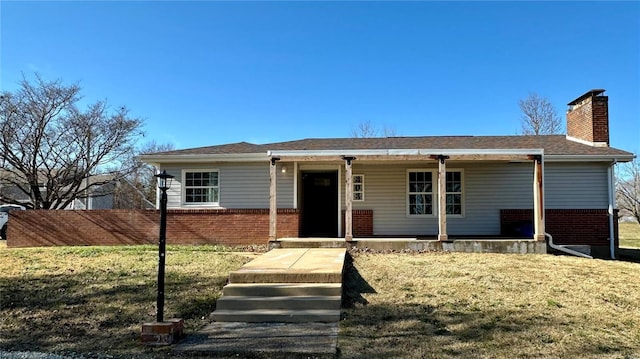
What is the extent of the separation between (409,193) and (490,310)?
7.44m

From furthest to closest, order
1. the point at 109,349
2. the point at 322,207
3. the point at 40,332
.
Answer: the point at 322,207, the point at 40,332, the point at 109,349

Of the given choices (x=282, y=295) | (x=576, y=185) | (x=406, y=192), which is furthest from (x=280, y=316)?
(x=576, y=185)

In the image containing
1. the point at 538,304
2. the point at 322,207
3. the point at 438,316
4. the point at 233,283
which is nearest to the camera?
the point at 438,316

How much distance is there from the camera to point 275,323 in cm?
581

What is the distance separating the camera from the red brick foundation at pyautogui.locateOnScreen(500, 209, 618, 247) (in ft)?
41.2

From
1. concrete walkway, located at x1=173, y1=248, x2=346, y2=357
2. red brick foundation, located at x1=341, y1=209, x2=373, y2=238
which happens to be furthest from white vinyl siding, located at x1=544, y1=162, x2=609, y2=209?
concrete walkway, located at x1=173, y1=248, x2=346, y2=357

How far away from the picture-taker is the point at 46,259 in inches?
384

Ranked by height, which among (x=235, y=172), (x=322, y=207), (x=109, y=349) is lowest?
(x=109, y=349)

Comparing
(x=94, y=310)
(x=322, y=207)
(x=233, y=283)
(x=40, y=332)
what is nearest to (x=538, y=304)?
(x=233, y=283)

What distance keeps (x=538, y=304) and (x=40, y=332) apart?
22.3 feet

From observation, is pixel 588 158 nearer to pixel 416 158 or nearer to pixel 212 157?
pixel 416 158

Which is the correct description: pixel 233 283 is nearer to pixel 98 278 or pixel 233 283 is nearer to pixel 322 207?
pixel 98 278

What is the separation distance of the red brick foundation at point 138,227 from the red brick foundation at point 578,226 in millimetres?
7375

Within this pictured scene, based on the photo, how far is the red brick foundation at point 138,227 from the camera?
41.0 ft
